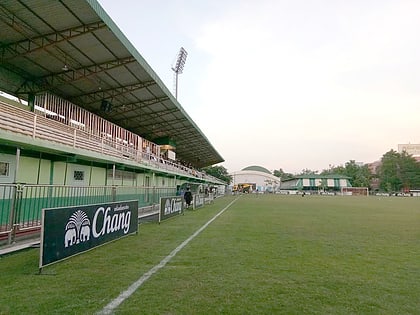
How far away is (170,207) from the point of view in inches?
588

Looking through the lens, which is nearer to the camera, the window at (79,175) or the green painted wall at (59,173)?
the green painted wall at (59,173)

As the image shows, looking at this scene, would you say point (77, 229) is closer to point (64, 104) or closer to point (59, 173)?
point (59, 173)

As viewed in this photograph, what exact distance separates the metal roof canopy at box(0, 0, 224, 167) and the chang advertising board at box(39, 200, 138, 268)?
28.7 ft

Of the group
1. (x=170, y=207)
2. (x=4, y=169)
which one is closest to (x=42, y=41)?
(x=4, y=169)

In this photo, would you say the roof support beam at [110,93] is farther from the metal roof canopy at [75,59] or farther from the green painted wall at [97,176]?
the green painted wall at [97,176]

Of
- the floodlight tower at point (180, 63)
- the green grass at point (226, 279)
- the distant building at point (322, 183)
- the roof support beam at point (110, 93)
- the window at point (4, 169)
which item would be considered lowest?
the green grass at point (226, 279)

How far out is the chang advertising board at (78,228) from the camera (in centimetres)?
541

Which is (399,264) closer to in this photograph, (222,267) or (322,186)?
(222,267)

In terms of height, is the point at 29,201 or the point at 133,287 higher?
the point at 29,201

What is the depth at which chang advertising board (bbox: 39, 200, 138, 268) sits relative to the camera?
541 cm

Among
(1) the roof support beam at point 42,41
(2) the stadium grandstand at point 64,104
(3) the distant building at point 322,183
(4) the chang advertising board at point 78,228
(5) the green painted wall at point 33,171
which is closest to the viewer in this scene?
(4) the chang advertising board at point 78,228

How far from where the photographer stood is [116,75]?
19.8m

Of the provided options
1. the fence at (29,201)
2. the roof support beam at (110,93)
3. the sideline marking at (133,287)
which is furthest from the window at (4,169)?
the roof support beam at (110,93)

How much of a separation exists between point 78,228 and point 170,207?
8.61 meters
